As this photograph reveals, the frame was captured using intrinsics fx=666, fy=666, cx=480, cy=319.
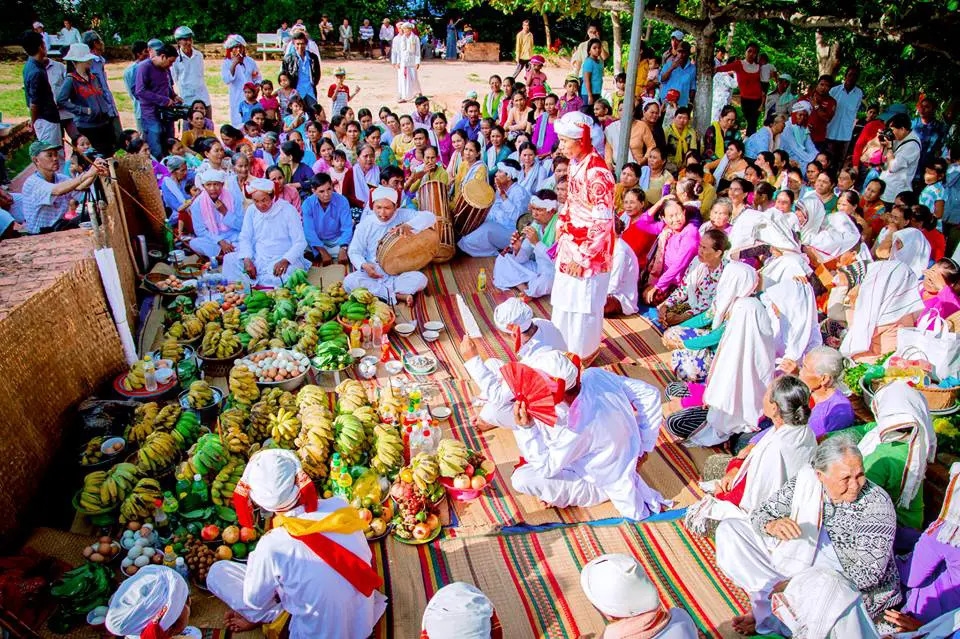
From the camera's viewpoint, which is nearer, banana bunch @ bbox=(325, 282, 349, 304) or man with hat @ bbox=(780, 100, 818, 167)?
banana bunch @ bbox=(325, 282, 349, 304)

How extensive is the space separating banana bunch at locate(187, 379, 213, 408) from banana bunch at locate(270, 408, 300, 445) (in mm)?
632

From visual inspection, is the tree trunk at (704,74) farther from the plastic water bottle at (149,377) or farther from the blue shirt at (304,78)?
the plastic water bottle at (149,377)

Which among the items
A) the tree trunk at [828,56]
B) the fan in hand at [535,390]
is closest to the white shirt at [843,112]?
the tree trunk at [828,56]

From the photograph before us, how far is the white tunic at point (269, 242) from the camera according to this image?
7.51 meters

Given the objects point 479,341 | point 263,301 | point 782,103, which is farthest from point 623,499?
point 782,103

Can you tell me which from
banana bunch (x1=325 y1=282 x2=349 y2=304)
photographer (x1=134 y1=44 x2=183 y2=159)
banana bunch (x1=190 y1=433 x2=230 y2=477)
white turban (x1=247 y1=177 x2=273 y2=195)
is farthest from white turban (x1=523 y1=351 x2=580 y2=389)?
photographer (x1=134 y1=44 x2=183 y2=159)

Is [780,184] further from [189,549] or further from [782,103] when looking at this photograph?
[189,549]

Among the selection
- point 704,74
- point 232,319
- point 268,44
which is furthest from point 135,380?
point 268,44

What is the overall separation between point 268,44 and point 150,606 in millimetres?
22144

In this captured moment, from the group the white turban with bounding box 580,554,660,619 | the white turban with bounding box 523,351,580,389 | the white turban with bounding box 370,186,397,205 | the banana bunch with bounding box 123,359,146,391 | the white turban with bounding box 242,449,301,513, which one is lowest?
the banana bunch with bounding box 123,359,146,391

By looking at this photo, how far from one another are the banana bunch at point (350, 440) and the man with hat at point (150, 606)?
1526 mm

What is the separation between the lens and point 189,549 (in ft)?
13.1

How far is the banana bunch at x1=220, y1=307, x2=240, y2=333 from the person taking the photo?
20.5 feet

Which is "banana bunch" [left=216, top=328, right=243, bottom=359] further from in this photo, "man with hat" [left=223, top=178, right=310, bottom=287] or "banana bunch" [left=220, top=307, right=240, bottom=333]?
"man with hat" [left=223, top=178, right=310, bottom=287]
